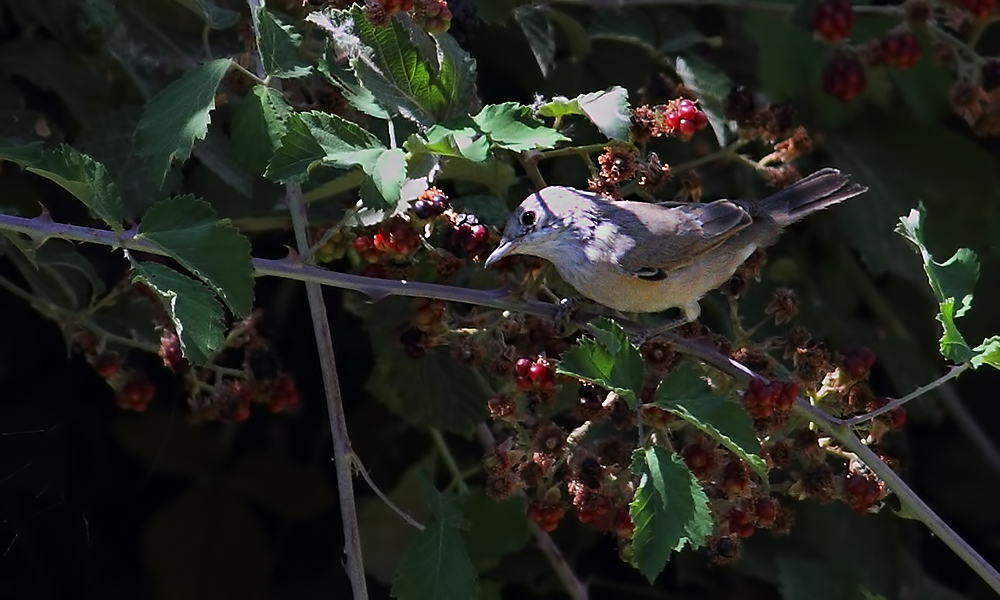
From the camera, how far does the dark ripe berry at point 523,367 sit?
87.2 inches

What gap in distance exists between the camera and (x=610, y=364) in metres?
1.95

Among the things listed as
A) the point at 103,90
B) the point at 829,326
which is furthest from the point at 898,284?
the point at 103,90

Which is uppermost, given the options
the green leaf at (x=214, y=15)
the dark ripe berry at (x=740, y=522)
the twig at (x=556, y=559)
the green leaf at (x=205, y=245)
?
the green leaf at (x=214, y=15)

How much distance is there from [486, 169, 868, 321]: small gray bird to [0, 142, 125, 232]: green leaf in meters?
0.74

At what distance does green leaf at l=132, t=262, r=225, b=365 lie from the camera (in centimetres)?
198

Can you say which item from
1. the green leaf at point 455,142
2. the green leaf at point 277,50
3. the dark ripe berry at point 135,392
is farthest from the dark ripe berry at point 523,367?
the dark ripe berry at point 135,392

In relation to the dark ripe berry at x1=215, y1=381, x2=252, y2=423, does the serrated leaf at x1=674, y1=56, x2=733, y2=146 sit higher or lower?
higher

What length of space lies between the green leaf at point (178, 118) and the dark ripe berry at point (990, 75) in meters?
1.80

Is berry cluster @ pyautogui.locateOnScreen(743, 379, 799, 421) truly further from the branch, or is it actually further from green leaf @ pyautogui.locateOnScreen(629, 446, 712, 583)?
green leaf @ pyautogui.locateOnScreen(629, 446, 712, 583)

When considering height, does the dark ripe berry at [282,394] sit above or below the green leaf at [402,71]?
below

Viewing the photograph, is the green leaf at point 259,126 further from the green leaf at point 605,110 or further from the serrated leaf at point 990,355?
the serrated leaf at point 990,355

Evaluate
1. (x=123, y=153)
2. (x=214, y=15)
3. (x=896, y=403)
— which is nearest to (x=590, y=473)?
(x=896, y=403)

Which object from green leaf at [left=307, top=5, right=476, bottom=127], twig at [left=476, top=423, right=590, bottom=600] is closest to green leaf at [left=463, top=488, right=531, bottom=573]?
twig at [left=476, top=423, right=590, bottom=600]

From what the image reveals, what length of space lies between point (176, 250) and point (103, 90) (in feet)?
3.18
